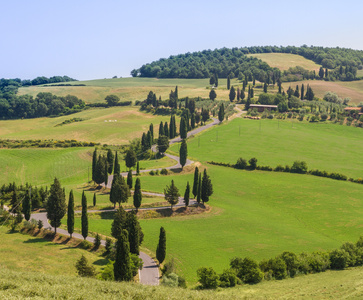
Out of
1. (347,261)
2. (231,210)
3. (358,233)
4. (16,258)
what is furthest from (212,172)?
(16,258)

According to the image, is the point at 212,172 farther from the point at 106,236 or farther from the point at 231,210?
Answer: the point at 106,236

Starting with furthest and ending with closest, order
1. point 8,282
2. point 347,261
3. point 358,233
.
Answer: point 358,233
point 347,261
point 8,282

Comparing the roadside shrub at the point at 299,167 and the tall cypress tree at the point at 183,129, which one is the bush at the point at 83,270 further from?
the tall cypress tree at the point at 183,129

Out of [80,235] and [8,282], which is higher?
[8,282]

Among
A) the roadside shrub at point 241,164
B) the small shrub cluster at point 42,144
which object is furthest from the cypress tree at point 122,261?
the small shrub cluster at point 42,144

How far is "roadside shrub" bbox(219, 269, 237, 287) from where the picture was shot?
5962 cm

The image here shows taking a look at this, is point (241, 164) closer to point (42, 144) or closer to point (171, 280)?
point (42, 144)

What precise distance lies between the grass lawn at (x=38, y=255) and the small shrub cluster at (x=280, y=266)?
19.1m

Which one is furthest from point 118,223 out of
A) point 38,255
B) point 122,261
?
point 122,261

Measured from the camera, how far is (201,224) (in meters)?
90.2

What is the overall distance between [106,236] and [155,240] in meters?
9.43

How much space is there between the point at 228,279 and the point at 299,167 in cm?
7414

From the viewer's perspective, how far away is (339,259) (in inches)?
2648

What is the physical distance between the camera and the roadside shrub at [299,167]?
12662cm
